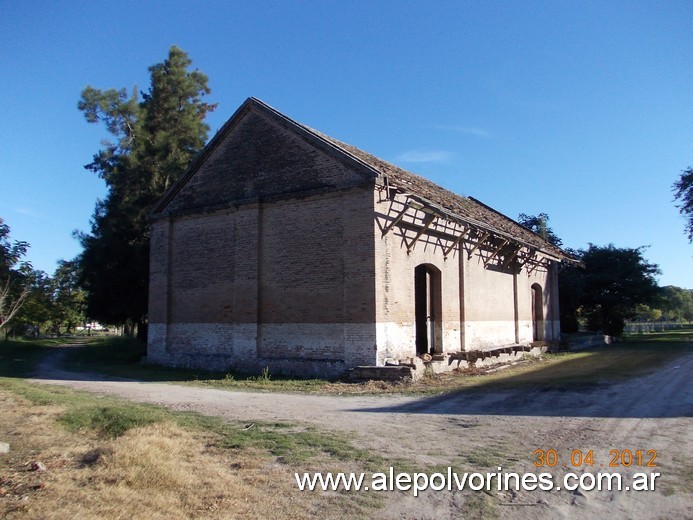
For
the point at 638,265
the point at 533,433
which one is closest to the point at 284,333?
the point at 533,433

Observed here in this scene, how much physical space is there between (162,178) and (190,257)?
Answer: 11.2m

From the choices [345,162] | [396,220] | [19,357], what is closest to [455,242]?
[396,220]

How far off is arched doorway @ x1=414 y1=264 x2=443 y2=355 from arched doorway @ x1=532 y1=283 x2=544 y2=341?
11533mm

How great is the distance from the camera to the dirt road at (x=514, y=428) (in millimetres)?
5184

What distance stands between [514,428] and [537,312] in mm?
21134

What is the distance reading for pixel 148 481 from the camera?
5.35 metres

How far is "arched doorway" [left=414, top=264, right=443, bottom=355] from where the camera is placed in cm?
1812

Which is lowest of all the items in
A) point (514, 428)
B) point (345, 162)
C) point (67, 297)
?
point (514, 428)

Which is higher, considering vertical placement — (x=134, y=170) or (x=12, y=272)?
(x=134, y=170)

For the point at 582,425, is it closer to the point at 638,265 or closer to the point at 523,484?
the point at 523,484

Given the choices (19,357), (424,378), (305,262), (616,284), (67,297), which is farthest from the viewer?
(67,297)

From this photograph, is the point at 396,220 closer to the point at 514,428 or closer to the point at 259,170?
the point at 259,170

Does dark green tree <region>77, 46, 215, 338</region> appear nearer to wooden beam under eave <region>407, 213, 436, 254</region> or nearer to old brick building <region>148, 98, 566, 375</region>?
old brick building <region>148, 98, 566, 375</region>

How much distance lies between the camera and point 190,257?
19.8 meters
